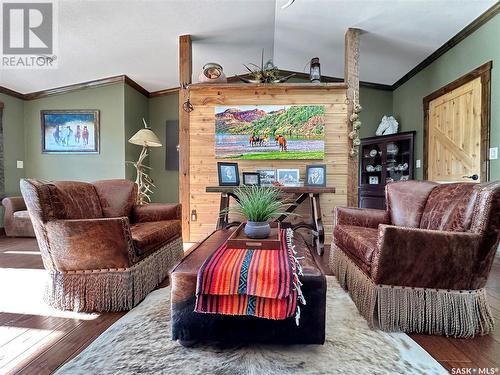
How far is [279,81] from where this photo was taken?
3.77 m

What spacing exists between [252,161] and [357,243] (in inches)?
88.0

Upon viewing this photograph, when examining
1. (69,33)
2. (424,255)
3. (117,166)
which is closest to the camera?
(424,255)

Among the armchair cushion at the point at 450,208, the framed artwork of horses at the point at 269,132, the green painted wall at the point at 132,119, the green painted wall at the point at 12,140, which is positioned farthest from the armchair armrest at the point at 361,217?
the green painted wall at the point at 12,140

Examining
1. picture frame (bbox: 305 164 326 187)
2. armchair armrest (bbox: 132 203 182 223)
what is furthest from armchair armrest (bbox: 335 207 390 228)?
armchair armrest (bbox: 132 203 182 223)

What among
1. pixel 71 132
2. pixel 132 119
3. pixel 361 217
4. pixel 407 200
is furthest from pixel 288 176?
pixel 71 132

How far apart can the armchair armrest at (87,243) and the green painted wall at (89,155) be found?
340cm

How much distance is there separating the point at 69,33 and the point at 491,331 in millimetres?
4896

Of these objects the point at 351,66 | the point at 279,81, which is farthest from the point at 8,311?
the point at 351,66

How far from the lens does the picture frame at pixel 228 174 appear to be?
3578 mm

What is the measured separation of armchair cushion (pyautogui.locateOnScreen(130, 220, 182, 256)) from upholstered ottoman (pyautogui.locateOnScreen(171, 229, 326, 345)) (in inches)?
30.2

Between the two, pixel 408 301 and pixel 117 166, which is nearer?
pixel 408 301

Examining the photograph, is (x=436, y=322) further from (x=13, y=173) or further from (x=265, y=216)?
(x=13, y=173)

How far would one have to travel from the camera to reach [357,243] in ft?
5.98

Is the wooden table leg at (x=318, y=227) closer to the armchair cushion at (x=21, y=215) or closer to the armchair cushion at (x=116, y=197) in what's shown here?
the armchair cushion at (x=116, y=197)
